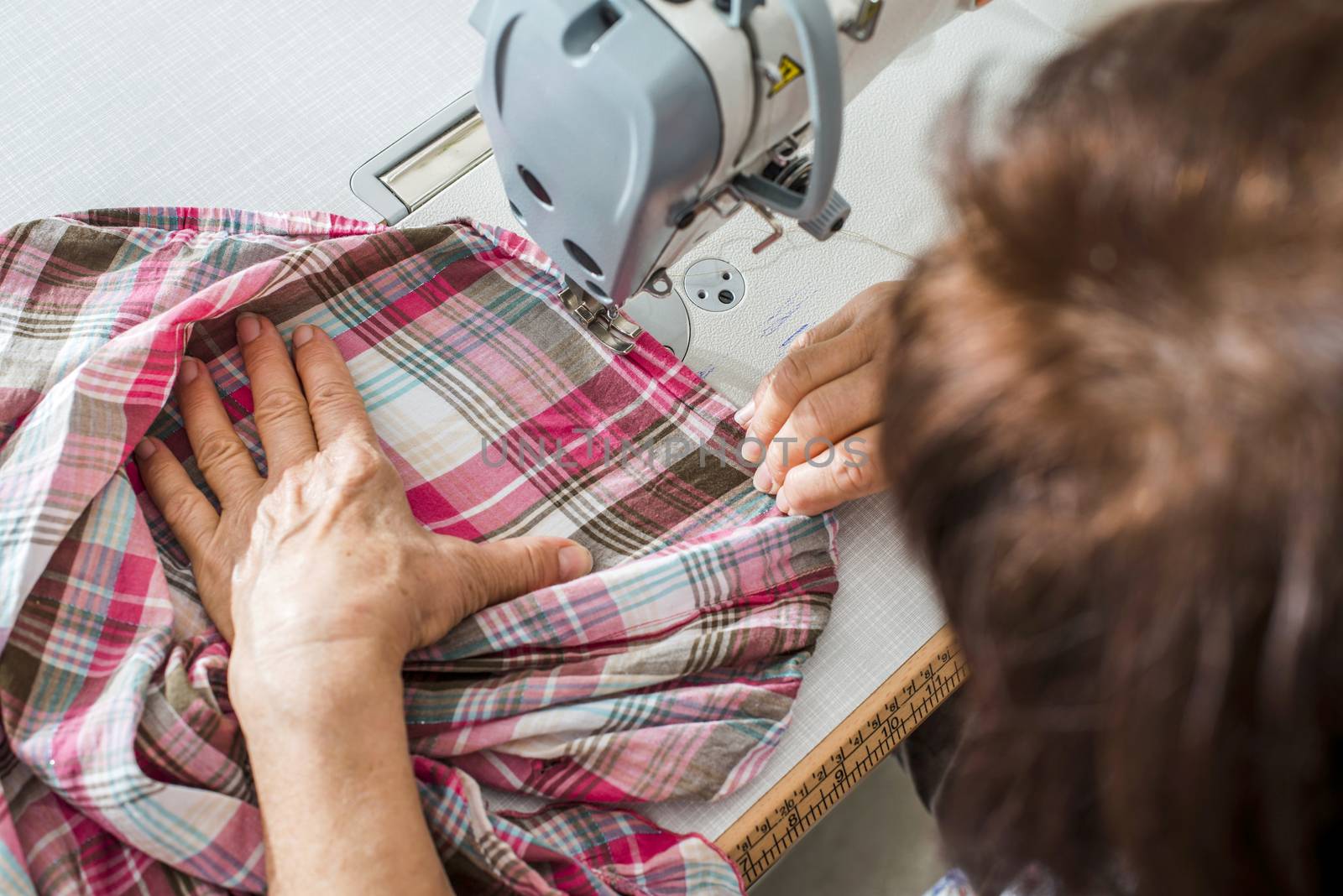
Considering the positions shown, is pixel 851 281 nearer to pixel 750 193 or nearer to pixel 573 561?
pixel 750 193

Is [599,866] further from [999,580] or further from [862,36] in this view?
[862,36]

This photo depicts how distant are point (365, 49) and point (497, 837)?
0.98m

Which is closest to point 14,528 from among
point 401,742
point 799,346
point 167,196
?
point 401,742

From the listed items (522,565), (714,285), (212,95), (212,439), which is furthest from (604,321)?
(212,95)

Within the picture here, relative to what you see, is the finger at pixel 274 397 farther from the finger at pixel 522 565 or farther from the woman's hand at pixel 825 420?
the woman's hand at pixel 825 420

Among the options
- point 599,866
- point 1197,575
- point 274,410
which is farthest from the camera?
point 274,410

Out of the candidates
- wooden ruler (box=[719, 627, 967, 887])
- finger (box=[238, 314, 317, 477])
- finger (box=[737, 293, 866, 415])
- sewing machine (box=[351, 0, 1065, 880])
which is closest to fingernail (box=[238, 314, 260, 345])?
finger (box=[238, 314, 317, 477])

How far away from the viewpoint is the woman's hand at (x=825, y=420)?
889mm

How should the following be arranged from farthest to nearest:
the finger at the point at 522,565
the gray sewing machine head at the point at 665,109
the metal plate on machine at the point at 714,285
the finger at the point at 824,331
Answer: the metal plate on machine at the point at 714,285
the finger at the point at 824,331
the finger at the point at 522,565
the gray sewing machine head at the point at 665,109

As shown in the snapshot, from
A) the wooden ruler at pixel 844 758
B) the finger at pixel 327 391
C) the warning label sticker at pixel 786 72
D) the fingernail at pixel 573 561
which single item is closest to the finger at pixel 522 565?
the fingernail at pixel 573 561

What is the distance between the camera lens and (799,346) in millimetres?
962

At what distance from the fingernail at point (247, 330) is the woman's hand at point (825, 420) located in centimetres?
49

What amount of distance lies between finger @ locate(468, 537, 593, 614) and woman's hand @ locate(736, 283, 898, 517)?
19 cm

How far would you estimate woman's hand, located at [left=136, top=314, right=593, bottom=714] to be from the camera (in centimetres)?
76
